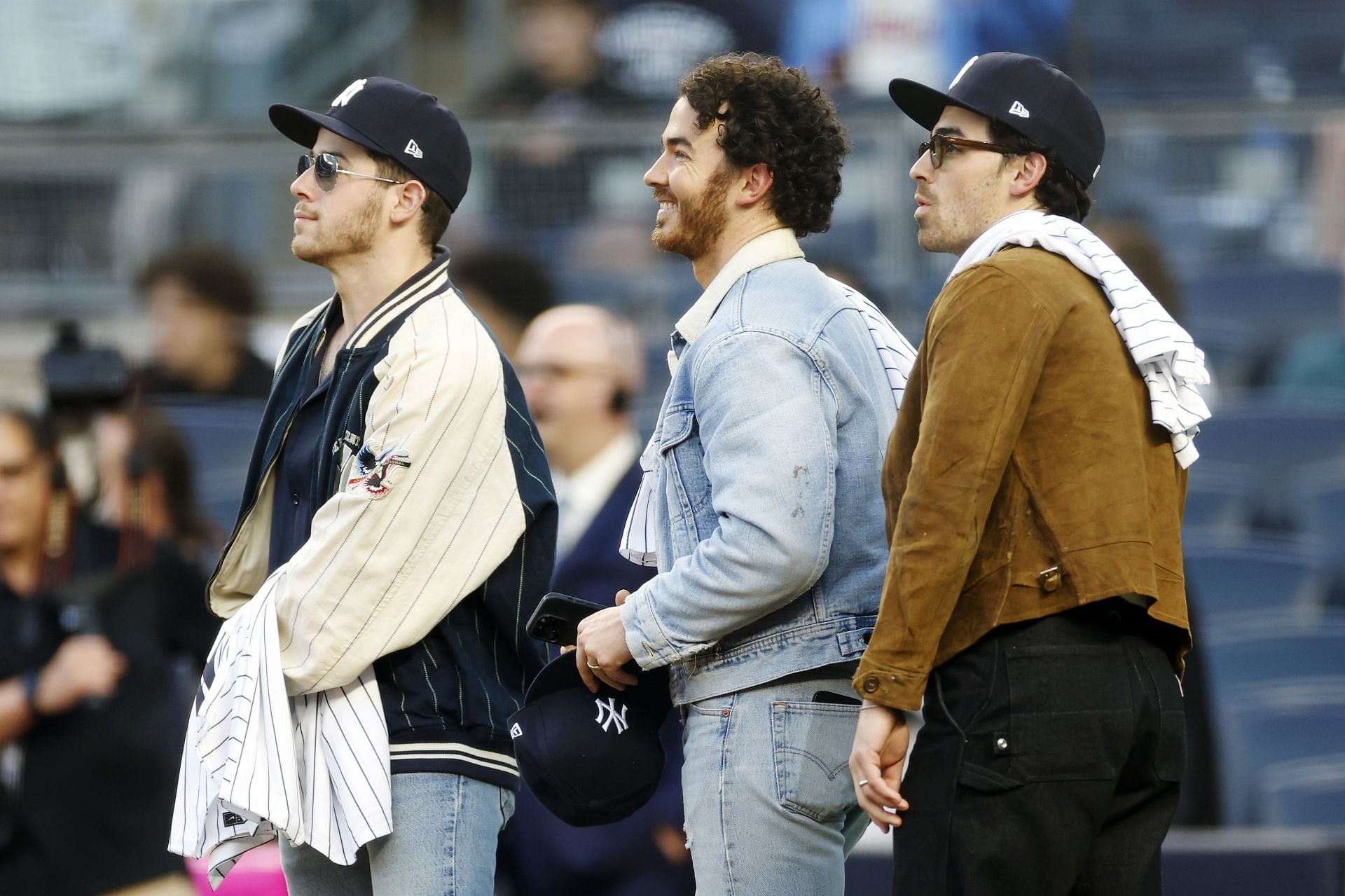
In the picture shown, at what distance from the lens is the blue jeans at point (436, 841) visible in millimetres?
2916

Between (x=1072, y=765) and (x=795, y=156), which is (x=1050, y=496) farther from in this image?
(x=795, y=156)

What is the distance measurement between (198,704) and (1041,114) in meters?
1.69

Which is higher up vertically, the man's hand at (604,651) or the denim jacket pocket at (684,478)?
the denim jacket pocket at (684,478)

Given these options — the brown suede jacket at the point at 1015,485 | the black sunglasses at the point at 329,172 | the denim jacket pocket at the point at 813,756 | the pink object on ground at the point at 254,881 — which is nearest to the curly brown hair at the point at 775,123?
the brown suede jacket at the point at 1015,485

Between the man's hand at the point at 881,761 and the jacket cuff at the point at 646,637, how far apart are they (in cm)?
34

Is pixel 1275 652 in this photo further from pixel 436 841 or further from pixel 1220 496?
pixel 436 841

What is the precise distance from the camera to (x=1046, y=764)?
8.03 feet

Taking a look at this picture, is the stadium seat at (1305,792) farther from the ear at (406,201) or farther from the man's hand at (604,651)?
the ear at (406,201)

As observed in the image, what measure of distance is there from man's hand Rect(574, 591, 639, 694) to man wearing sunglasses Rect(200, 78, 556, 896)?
224 millimetres

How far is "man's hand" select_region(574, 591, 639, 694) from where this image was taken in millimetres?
2805

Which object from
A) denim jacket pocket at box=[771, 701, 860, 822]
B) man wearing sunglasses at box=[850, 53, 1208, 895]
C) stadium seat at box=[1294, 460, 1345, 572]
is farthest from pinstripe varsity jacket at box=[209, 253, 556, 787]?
stadium seat at box=[1294, 460, 1345, 572]

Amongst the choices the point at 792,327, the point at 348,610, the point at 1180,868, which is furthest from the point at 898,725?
the point at 1180,868

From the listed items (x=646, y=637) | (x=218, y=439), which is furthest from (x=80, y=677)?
(x=646, y=637)

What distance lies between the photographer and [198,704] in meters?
2.98
